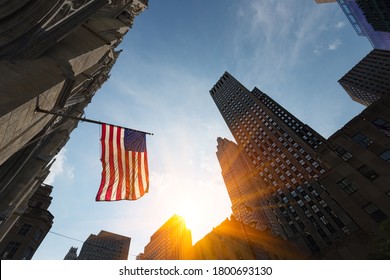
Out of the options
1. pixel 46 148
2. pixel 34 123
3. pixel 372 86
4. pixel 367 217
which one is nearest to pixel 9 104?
pixel 34 123

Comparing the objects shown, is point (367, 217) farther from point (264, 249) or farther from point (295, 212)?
point (295, 212)

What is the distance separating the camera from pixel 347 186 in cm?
3059

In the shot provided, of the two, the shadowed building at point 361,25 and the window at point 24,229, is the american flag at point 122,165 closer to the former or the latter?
the window at point 24,229

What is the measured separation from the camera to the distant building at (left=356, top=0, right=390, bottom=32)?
8364 cm

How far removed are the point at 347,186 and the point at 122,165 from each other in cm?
3240

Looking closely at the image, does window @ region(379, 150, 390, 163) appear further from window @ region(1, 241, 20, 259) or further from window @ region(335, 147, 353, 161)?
window @ region(1, 241, 20, 259)

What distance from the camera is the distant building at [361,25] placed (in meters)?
122

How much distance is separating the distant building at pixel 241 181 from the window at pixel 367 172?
167 feet

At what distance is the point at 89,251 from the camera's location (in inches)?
6683

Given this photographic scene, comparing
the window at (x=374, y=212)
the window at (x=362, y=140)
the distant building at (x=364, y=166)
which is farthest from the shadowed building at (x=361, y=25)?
the window at (x=374, y=212)

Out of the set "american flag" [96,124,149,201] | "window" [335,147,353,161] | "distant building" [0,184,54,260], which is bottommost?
"american flag" [96,124,149,201]

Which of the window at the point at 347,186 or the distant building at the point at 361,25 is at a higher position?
the distant building at the point at 361,25

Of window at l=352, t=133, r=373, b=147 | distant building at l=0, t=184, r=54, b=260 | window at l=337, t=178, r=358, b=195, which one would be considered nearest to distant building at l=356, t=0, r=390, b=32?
window at l=352, t=133, r=373, b=147

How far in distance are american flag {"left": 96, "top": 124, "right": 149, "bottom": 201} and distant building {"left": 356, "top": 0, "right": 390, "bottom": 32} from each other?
377 ft
